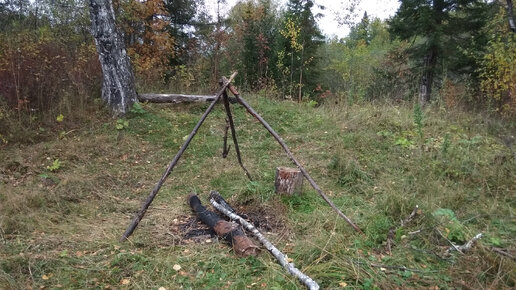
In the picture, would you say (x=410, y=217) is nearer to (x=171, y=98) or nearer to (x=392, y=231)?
(x=392, y=231)

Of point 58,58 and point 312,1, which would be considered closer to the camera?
point 58,58

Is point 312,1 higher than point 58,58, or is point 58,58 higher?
point 312,1

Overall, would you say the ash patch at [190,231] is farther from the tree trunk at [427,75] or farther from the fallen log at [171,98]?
the tree trunk at [427,75]

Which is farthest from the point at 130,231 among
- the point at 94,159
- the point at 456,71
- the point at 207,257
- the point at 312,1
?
the point at 312,1

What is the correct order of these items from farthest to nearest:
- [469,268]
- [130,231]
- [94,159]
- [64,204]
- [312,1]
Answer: [312,1], [94,159], [64,204], [130,231], [469,268]

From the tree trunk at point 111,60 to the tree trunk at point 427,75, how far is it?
335 inches

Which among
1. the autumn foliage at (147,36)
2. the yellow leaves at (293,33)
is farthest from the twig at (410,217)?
the yellow leaves at (293,33)

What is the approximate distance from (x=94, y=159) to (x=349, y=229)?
4.05 m

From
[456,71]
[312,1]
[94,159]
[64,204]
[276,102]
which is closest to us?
[64,204]

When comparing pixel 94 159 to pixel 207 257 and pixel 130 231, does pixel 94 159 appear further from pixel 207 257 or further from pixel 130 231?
pixel 207 257

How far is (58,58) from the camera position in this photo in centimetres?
693

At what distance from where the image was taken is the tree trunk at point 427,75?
1055 centimetres

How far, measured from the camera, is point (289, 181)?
13.4ft

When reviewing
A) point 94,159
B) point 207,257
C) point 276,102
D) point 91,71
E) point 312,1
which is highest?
point 312,1
